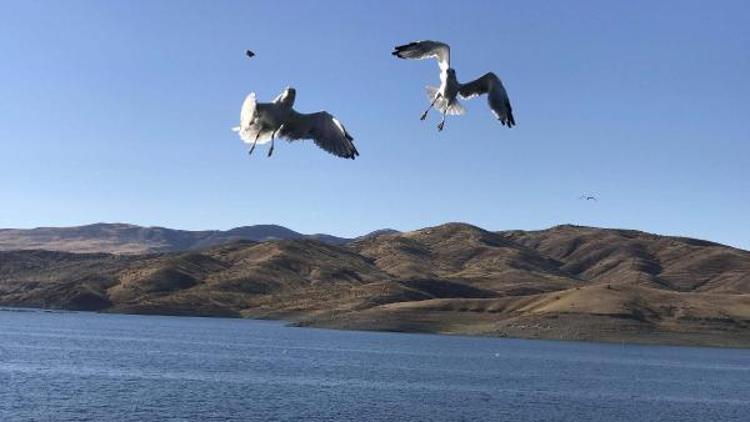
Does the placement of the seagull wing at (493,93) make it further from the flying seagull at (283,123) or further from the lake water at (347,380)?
the lake water at (347,380)

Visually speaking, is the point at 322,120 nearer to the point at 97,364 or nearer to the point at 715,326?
the point at 97,364

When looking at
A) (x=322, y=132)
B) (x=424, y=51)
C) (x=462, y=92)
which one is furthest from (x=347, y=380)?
(x=322, y=132)

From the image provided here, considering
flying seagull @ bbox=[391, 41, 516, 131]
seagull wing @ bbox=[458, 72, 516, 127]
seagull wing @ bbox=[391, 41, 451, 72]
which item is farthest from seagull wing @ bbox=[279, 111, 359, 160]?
seagull wing @ bbox=[458, 72, 516, 127]

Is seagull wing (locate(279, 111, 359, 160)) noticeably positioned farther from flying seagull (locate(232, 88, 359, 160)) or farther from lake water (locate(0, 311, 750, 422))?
lake water (locate(0, 311, 750, 422))

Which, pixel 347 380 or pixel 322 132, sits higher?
pixel 322 132

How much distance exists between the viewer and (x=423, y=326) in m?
194

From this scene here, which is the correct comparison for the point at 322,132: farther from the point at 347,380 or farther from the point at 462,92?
the point at 347,380

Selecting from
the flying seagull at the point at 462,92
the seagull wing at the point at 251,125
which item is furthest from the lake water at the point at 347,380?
the seagull wing at the point at 251,125

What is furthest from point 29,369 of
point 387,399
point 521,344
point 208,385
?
point 521,344

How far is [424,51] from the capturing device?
28844 millimetres

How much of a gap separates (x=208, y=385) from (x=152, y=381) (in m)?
5.02

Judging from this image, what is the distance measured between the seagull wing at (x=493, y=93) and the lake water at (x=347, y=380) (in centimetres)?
3934

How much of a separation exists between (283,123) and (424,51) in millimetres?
4744

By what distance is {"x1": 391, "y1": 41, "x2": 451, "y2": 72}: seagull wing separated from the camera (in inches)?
1098
